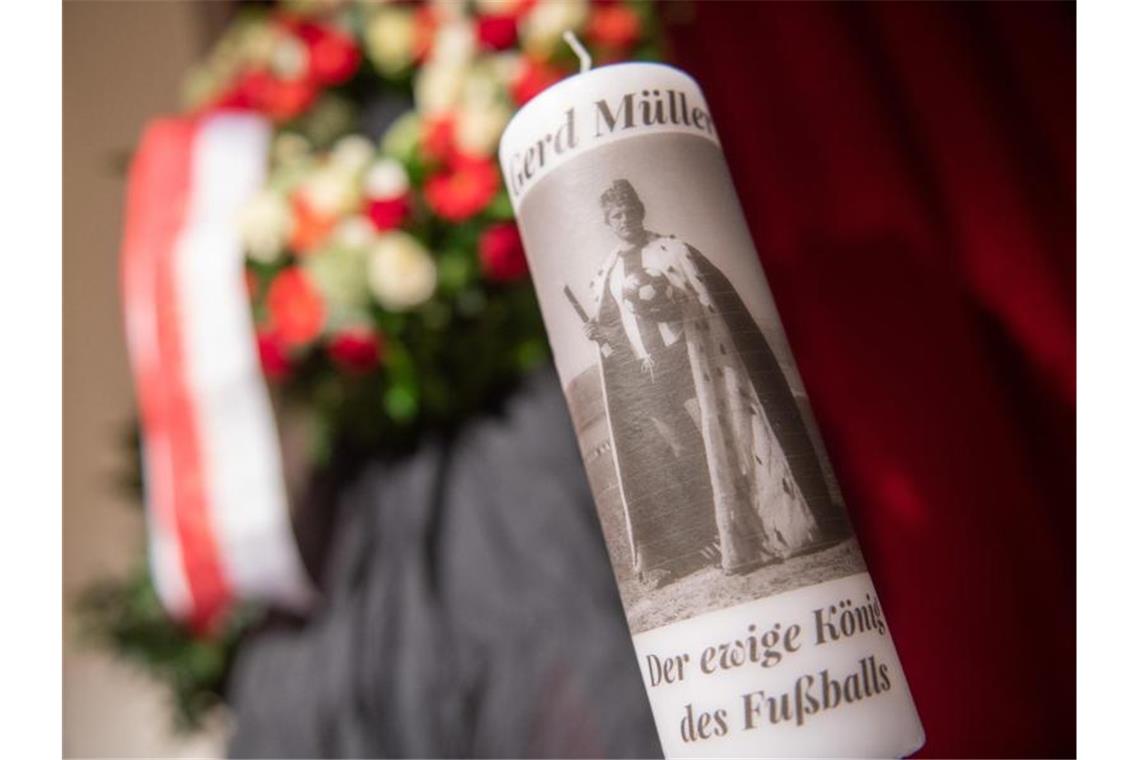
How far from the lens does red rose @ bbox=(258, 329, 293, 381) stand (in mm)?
851

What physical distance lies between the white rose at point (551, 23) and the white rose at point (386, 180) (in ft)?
0.61

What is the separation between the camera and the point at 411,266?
78 cm

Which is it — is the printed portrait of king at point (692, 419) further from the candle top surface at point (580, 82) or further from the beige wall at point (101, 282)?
the beige wall at point (101, 282)

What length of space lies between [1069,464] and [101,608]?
41.4 inches

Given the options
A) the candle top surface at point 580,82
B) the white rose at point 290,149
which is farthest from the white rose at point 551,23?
the candle top surface at point 580,82

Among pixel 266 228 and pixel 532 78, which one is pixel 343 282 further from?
pixel 532 78

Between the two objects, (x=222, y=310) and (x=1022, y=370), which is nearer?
(x=1022, y=370)

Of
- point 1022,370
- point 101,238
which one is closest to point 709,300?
point 1022,370

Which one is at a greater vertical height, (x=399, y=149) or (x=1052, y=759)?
(x=399, y=149)

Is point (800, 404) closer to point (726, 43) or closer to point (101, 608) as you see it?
point (726, 43)

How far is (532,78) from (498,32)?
0.43 ft

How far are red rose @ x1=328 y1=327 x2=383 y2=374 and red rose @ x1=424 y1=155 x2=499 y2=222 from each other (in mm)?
142

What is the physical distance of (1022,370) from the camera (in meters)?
0.60

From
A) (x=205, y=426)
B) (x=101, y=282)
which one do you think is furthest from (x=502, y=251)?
(x=101, y=282)
